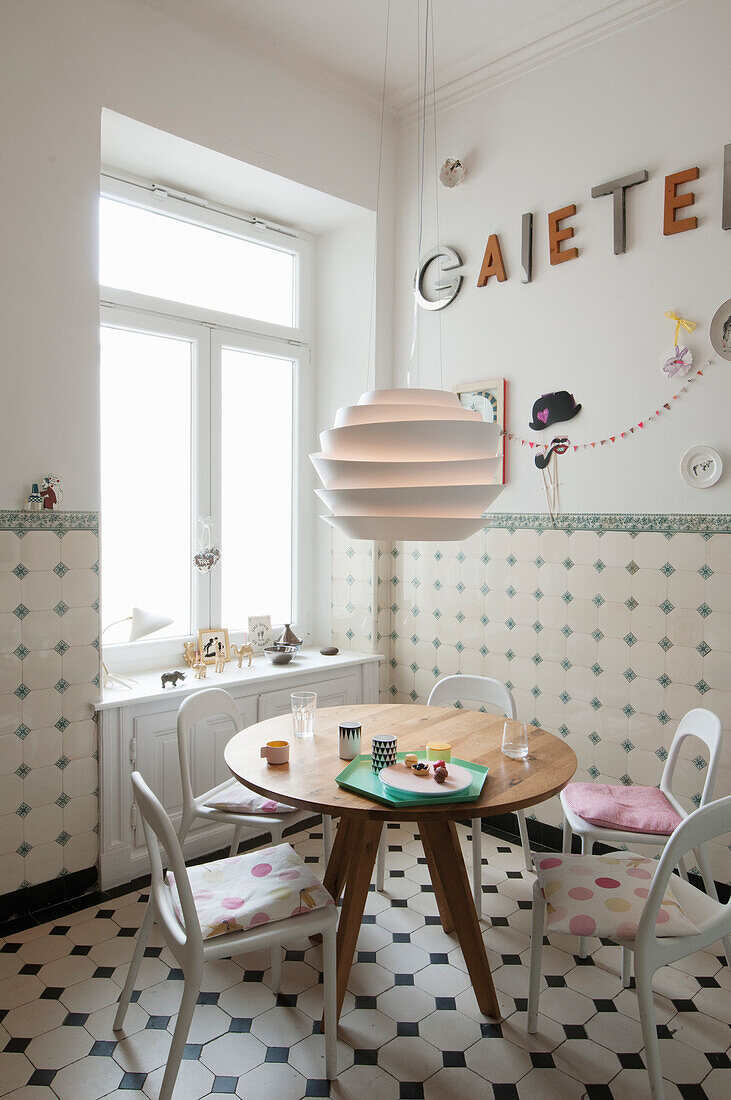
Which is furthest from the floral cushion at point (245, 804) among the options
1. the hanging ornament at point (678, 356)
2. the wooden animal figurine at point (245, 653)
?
the hanging ornament at point (678, 356)

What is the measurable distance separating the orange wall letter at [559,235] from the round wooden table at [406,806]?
1.90 meters

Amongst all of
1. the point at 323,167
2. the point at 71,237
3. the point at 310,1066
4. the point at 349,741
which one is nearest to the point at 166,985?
the point at 310,1066

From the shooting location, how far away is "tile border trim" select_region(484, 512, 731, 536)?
105 inches

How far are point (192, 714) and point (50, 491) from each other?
0.93m

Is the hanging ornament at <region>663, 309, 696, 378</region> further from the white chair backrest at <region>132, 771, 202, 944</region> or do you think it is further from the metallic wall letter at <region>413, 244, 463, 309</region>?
the white chair backrest at <region>132, 771, 202, 944</region>

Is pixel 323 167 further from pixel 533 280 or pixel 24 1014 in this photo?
pixel 24 1014

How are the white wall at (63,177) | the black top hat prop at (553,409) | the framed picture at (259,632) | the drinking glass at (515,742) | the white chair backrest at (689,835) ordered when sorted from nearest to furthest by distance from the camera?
the white chair backrest at (689,835), the drinking glass at (515,742), the white wall at (63,177), the black top hat prop at (553,409), the framed picture at (259,632)

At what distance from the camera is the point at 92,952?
2.44 metres

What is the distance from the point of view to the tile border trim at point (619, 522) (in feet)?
8.76

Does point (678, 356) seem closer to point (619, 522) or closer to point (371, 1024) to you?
point (619, 522)

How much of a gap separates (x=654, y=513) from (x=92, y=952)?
2.50 meters

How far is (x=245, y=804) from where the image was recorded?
97.4 inches

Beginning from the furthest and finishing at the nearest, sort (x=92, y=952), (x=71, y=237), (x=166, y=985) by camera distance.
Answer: (x=71, y=237), (x=92, y=952), (x=166, y=985)

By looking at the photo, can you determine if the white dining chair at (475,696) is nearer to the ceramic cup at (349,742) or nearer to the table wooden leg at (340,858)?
the table wooden leg at (340,858)
